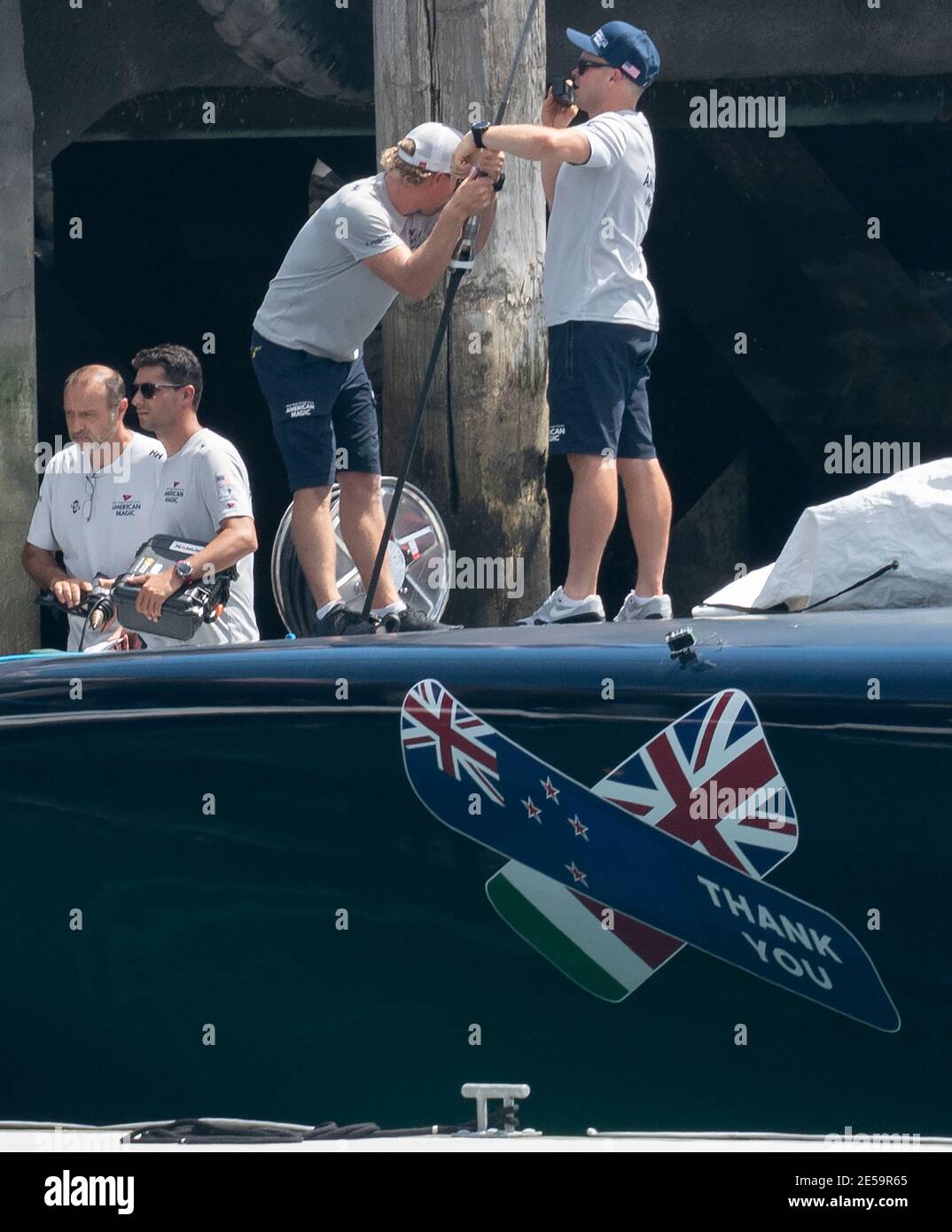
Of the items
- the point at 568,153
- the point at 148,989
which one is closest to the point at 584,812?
the point at 148,989

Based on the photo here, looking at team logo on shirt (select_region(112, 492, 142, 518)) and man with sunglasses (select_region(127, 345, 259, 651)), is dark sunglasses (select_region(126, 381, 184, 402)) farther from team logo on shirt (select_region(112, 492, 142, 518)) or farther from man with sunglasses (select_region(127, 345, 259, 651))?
team logo on shirt (select_region(112, 492, 142, 518))

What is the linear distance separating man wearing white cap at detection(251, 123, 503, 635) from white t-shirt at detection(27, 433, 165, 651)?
26.3 inches

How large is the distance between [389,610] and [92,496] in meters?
1.28

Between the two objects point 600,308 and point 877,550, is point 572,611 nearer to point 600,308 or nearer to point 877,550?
point 600,308

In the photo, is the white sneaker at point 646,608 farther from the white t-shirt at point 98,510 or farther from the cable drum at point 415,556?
the white t-shirt at point 98,510

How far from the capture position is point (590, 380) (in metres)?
4.46

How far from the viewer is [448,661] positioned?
239 cm

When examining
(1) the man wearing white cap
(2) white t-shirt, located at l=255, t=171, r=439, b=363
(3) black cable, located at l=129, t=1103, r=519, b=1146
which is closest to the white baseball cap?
(1) the man wearing white cap

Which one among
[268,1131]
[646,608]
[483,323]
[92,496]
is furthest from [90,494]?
[268,1131]

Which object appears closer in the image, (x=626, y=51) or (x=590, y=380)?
(x=590, y=380)

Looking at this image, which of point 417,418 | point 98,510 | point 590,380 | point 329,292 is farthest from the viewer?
point 98,510

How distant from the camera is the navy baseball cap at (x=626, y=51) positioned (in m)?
4.62

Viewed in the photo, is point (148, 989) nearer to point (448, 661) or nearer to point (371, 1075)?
point (371, 1075)

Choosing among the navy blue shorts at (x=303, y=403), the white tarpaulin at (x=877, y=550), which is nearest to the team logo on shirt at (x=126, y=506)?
the navy blue shorts at (x=303, y=403)
